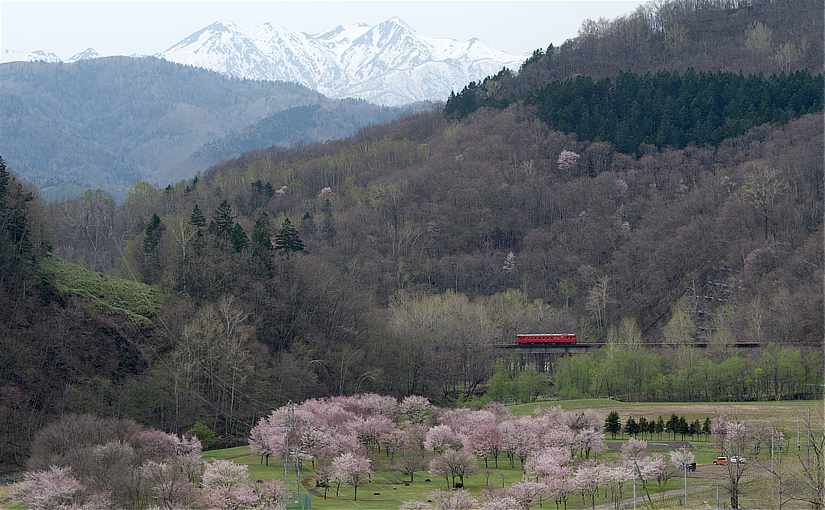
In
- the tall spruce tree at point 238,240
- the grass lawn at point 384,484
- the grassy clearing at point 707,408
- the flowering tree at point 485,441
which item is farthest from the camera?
the tall spruce tree at point 238,240

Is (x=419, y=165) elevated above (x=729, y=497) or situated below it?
above

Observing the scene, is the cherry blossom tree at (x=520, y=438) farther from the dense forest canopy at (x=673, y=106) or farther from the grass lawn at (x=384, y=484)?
the dense forest canopy at (x=673, y=106)

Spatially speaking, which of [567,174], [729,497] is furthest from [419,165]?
[729,497]

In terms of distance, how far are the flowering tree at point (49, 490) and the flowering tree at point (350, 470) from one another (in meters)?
12.8

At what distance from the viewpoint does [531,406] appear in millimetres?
78875

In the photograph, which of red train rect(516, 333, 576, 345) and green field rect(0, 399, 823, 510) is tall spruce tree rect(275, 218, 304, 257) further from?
green field rect(0, 399, 823, 510)

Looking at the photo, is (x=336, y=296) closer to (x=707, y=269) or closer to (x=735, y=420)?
(x=735, y=420)

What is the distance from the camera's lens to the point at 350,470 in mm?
54406

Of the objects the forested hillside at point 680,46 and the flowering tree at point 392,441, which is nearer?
the flowering tree at point 392,441

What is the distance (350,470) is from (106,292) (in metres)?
30.6

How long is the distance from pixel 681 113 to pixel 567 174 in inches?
614

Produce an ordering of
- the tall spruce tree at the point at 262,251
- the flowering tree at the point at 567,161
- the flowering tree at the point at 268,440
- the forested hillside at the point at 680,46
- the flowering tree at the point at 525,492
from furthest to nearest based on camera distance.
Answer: the forested hillside at the point at 680,46 < the flowering tree at the point at 567,161 < the tall spruce tree at the point at 262,251 < the flowering tree at the point at 268,440 < the flowering tree at the point at 525,492

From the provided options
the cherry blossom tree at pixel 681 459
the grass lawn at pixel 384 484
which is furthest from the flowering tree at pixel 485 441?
the cherry blossom tree at pixel 681 459

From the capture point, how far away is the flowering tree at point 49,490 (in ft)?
150
